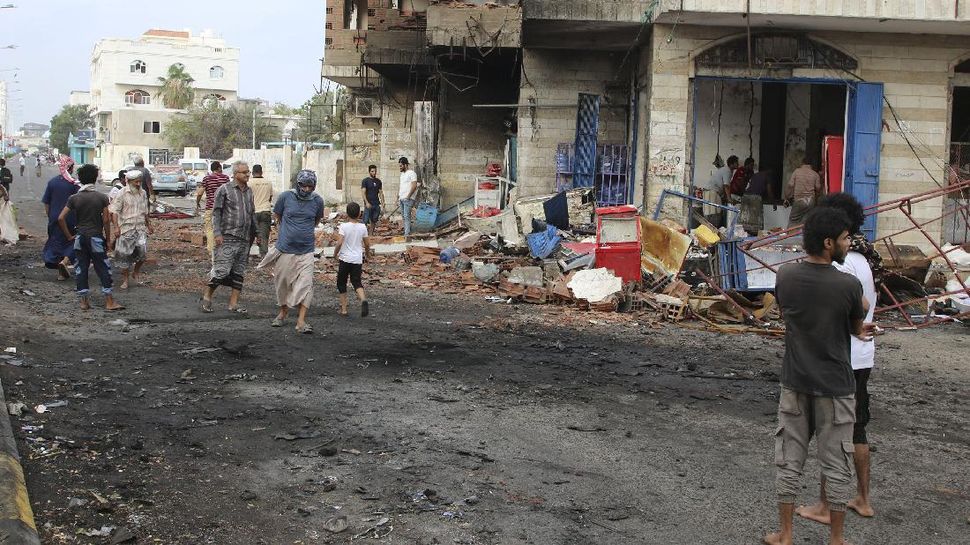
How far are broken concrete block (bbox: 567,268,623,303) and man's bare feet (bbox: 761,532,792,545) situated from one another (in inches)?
331

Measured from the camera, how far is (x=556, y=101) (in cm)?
2105

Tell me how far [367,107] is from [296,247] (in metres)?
20.2

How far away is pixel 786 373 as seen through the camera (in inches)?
195

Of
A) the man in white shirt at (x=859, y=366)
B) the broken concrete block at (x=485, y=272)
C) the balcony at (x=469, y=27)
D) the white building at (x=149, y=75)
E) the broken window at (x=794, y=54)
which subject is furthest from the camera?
the white building at (x=149, y=75)

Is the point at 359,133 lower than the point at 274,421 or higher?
higher

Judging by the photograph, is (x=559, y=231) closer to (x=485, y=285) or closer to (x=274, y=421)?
(x=485, y=285)

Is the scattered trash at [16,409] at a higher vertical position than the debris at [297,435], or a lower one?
higher

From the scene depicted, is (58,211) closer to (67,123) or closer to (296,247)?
(296,247)

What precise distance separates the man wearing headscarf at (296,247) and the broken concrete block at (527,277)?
179 inches

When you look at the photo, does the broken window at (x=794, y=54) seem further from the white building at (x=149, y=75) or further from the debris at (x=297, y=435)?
the white building at (x=149, y=75)

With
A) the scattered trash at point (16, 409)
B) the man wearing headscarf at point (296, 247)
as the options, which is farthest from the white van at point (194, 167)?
the scattered trash at point (16, 409)

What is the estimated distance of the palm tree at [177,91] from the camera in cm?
9031

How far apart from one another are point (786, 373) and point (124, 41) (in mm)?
103941

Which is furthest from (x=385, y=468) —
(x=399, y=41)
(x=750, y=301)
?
(x=399, y=41)
